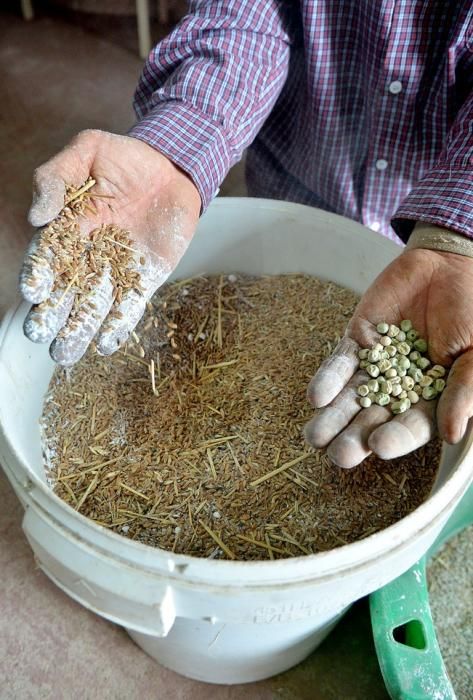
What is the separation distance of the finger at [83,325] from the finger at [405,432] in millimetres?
435

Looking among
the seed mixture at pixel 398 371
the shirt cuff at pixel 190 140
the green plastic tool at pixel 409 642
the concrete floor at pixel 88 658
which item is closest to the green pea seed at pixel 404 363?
the seed mixture at pixel 398 371

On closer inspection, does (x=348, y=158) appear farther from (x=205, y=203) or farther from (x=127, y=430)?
(x=127, y=430)

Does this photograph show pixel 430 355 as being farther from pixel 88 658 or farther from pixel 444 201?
pixel 88 658

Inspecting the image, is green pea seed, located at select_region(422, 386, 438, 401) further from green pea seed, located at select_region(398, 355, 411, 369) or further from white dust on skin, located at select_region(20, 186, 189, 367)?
white dust on skin, located at select_region(20, 186, 189, 367)

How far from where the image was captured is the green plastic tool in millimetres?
1037

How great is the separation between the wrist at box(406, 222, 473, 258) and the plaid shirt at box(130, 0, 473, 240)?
0.06 feet

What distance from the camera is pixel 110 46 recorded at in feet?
9.17

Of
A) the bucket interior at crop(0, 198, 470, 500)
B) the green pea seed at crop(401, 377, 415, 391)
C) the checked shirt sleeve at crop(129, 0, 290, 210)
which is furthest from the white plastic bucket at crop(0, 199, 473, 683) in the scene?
the checked shirt sleeve at crop(129, 0, 290, 210)

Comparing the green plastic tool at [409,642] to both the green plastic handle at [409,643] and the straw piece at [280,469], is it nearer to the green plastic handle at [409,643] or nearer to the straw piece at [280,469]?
the green plastic handle at [409,643]

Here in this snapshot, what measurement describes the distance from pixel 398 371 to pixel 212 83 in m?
0.65

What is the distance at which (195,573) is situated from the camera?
81cm

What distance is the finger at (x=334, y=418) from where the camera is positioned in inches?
37.4

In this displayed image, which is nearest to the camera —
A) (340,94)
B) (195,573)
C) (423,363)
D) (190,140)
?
(195,573)

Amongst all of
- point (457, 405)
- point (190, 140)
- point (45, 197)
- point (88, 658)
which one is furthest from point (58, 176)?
point (88, 658)
